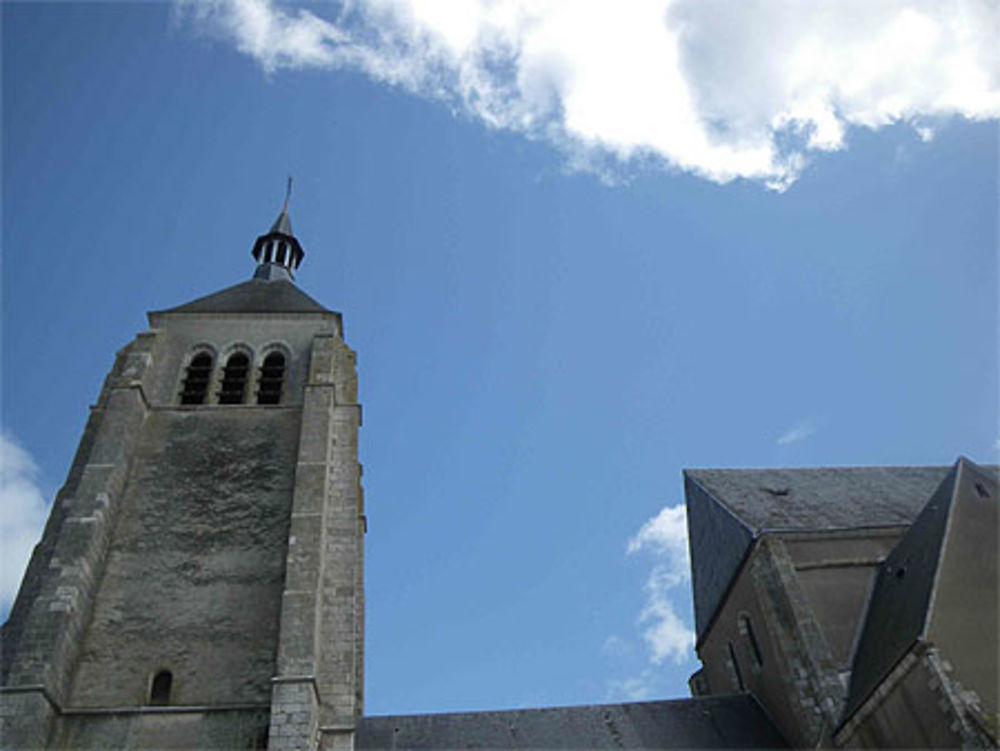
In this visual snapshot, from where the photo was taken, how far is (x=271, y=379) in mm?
17188

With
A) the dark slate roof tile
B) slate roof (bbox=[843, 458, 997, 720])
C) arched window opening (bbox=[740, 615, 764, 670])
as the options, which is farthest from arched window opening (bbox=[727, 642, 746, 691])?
slate roof (bbox=[843, 458, 997, 720])

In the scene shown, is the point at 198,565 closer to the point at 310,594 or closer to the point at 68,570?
the point at 68,570

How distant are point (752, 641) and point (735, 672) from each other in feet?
3.94

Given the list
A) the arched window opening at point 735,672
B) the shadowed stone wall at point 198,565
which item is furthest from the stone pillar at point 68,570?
the arched window opening at point 735,672

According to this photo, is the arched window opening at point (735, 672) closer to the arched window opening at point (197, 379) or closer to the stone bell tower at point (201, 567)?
the stone bell tower at point (201, 567)

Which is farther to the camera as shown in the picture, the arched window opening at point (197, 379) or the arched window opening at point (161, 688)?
the arched window opening at point (197, 379)

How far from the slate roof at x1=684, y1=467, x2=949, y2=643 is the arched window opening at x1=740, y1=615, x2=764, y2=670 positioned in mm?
861

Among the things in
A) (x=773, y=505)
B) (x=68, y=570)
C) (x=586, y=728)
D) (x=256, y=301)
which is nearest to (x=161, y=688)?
(x=68, y=570)

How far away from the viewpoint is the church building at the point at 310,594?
11016 mm

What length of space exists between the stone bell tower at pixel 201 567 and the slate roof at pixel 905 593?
7.64m

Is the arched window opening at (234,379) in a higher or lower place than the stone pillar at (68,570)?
higher

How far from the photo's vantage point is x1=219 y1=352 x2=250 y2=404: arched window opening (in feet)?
54.9

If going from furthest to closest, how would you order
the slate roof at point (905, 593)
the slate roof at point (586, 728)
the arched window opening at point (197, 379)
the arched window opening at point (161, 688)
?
the arched window opening at point (197, 379), the slate roof at point (586, 728), the slate roof at point (905, 593), the arched window opening at point (161, 688)

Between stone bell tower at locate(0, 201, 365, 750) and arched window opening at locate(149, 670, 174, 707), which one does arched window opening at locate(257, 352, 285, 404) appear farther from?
arched window opening at locate(149, 670, 174, 707)
